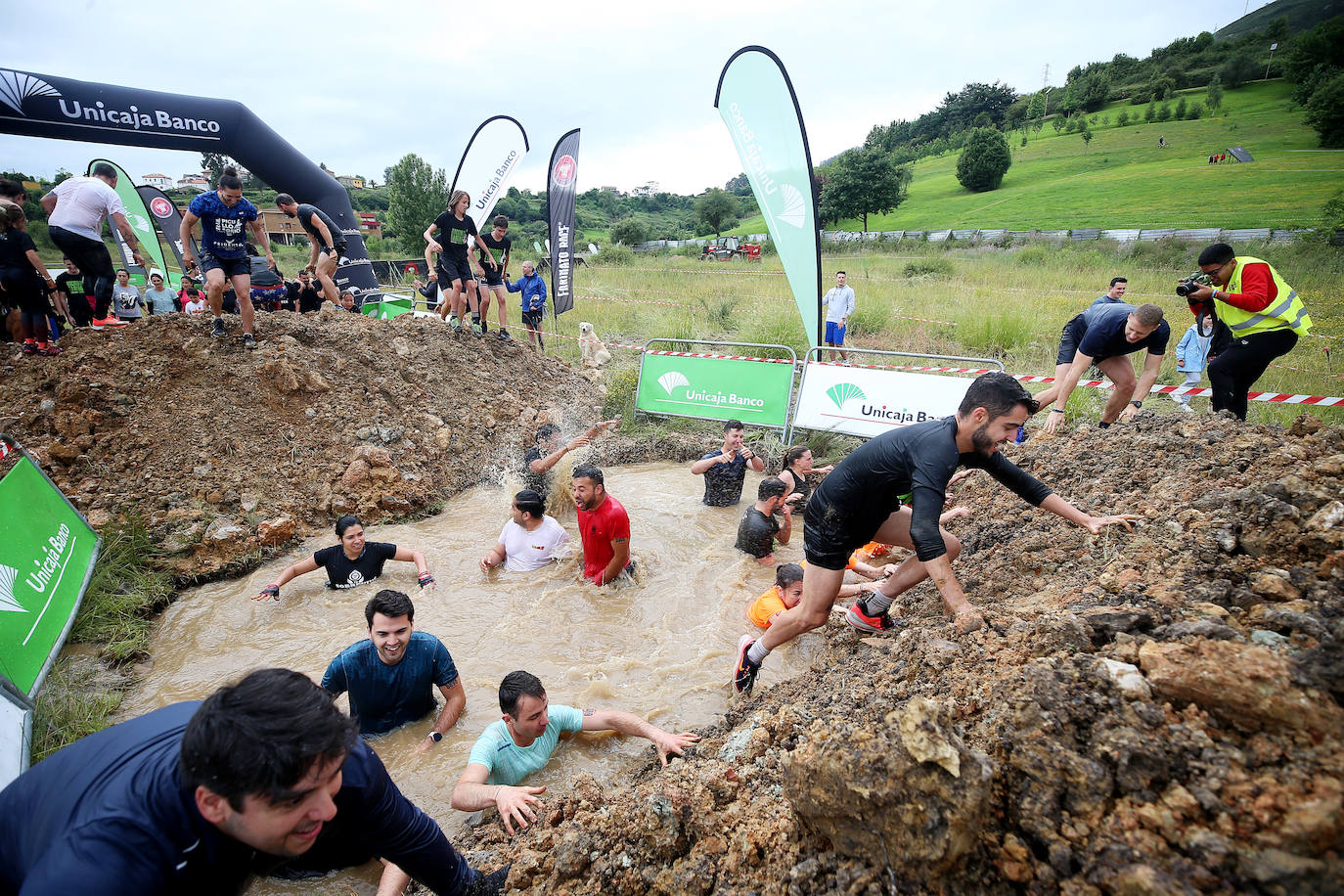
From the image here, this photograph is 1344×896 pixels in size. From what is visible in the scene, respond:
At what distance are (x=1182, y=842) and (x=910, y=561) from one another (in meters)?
2.33

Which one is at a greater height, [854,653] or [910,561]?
[910,561]

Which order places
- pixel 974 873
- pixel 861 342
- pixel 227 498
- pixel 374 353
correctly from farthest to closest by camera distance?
pixel 861 342
pixel 374 353
pixel 227 498
pixel 974 873

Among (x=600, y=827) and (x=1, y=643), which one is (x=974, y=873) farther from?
(x=1, y=643)

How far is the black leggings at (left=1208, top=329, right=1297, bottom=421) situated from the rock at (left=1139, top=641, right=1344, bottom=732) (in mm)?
4590

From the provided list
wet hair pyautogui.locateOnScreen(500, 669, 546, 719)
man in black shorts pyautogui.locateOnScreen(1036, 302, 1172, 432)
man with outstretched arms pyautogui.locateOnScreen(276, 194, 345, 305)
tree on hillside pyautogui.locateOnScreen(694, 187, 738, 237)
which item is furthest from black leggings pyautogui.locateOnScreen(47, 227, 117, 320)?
tree on hillside pyautogui.locateOnScreen(694, 187, 738, 237)

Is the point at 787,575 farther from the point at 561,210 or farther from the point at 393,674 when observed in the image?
the point at 561,210

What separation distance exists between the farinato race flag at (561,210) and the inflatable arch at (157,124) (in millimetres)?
4003

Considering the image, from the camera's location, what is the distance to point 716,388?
8.36 metres

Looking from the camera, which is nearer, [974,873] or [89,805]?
[89,805]

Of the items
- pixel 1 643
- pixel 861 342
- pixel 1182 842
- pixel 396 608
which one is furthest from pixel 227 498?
pixel 861 342

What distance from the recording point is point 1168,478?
142 inches

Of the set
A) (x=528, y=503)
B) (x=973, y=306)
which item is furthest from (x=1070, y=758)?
(x=973, y=306)

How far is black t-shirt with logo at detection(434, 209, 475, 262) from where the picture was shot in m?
8.84

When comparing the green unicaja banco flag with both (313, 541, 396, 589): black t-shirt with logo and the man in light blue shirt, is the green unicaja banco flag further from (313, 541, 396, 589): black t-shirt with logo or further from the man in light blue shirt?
the man in light blue shirt
